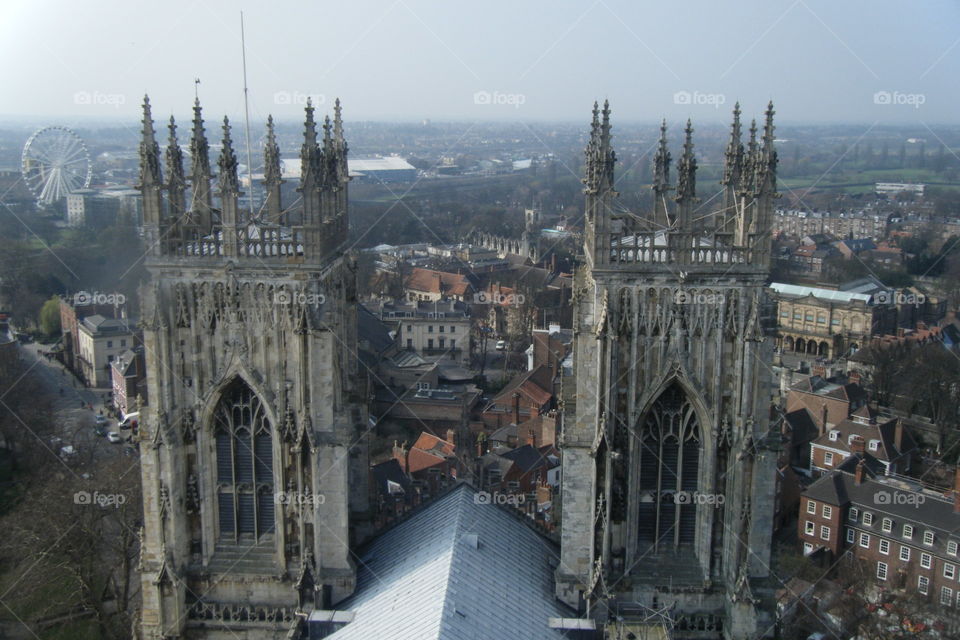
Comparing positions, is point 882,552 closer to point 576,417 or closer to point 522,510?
point 522,510

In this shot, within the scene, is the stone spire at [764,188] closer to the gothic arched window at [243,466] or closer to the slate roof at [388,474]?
the gothic arched window at [243,466]

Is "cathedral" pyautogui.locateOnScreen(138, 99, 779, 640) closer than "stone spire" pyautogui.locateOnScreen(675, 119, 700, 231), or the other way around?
"cathedral" pyautogui.locateOnScreen(138, 99, 779, 640)

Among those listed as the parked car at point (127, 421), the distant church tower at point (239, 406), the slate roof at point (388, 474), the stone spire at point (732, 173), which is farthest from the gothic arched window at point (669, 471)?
the parked car at point (127, 421)

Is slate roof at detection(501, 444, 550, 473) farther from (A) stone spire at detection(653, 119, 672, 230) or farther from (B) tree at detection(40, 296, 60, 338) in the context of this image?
(B) tree at detection(40, 296, 60, 338)

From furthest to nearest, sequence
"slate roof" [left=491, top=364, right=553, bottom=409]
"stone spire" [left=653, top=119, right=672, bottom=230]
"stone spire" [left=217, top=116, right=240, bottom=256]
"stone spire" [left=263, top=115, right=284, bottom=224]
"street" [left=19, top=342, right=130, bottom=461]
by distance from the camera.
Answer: "slate roof" [left=491, top=364, right=553, bottom=409] < "street" [left=19, top=342, right=130, bottom=461] < "stone spire" [left=653, top=119, right=672, bottom=230] < "stone spire" [left=263, top=115, right=284, bottom=224] < "stone spire" [left=217, top=116, right=240, bottom=256]

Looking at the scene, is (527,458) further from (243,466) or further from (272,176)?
(272,176)

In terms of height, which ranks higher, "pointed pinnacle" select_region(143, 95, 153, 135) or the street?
"pointed pinnacle" select_region(143, 95, 153, 135)

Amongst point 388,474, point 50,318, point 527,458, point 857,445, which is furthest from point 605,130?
point 50,318

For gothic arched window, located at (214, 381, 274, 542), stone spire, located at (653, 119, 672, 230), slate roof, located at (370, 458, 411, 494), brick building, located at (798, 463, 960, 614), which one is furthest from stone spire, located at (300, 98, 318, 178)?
brick building, located at (798, 463, 960, 614)

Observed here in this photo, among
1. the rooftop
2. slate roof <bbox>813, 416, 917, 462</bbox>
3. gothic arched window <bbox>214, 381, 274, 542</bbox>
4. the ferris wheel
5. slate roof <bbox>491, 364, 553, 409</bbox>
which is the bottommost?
slate roof <bbox>813, 416, 917, 462</bbox>
